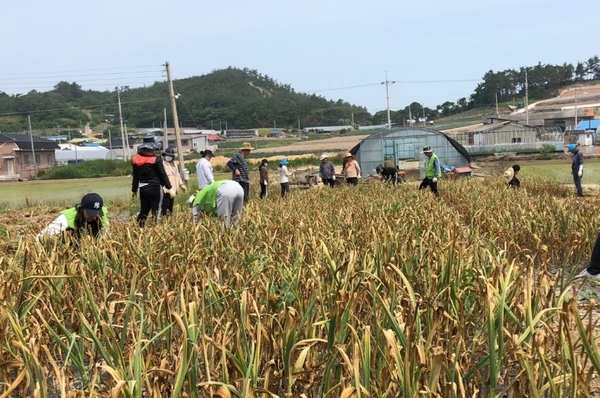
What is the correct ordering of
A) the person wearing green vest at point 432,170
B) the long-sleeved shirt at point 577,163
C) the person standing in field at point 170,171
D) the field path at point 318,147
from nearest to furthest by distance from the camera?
the person standing in field at point 170,171 < the person wearing green vest at point 432,170 < the long-sleeved shirt at point 577,163 < the field path at point 318,147

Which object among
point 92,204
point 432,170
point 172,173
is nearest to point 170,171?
point 172,173

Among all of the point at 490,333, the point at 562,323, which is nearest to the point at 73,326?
the point at 490,333

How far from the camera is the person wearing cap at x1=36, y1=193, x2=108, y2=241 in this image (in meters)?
4.32

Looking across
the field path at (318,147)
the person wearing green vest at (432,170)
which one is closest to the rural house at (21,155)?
the field path at (318,147)

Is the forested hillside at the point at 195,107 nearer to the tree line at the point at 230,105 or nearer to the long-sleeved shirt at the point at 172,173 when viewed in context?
the tree line at the point at 230,105

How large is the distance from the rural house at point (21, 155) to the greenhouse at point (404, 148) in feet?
95.8

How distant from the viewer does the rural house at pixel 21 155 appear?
44812 millimetres

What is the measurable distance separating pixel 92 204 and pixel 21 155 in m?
47.2

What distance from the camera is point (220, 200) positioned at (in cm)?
577

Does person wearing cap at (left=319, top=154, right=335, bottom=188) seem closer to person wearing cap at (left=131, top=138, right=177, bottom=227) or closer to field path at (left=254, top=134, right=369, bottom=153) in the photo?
person wearing cap at (left=131, top=138, right=177, bottom=227)

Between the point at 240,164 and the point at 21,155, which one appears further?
the point at 21,155

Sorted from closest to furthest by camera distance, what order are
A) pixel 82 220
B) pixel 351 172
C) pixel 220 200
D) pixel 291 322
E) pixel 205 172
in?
1. pixel 291 322
2. pixel 82 220
3. pixel 220 200
4. pixel 205 172
5. pixel 351 172

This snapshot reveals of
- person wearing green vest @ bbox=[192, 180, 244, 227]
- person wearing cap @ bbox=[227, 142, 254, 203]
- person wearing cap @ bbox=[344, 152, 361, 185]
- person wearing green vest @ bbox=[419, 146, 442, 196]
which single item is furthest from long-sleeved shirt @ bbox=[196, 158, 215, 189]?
person wearing cap @ bbox=[344, 152, 361, 185]

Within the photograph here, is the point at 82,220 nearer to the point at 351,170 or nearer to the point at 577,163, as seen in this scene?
the point at 351,170
